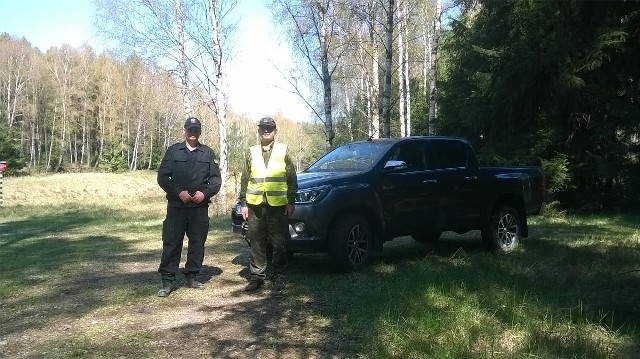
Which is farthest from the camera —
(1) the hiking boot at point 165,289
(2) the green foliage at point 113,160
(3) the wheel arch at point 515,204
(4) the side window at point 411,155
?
(2) the green foliage at point 113,160

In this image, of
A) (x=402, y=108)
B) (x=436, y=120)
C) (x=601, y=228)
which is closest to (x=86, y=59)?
(x=402, y=108)

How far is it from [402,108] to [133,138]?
50480 millimetres

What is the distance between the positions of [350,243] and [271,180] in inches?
58.3

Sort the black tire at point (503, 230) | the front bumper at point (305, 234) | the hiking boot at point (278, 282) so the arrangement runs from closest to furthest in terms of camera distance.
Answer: the hiking boot at point (278, 282) → the front bumper at point (305, 234) → the black tire at point (503, 230)

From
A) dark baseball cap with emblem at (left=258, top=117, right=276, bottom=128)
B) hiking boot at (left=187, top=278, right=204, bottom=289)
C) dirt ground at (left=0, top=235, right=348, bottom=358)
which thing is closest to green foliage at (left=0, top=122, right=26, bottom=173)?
dirt ground at (left=0, top=235, right=348, bottom=358)

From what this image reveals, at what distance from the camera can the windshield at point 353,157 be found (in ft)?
25.8

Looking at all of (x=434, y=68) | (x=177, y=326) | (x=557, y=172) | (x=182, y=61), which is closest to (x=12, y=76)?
(x=182, y=61)

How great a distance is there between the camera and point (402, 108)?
26.7 m

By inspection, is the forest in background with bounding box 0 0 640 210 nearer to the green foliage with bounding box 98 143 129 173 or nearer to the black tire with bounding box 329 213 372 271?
the black tire with bounding box 329 213 372 271

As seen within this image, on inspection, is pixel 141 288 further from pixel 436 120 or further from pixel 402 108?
pixel 402 108

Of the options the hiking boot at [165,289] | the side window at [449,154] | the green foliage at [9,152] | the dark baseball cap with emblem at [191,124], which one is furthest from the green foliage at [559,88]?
the green foliage at [9,152]

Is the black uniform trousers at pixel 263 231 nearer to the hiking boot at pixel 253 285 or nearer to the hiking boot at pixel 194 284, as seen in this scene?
the hiking boot at pixel 253 285

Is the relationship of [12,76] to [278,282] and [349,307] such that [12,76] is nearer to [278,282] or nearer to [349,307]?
[278,282]

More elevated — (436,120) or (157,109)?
(157,109)
